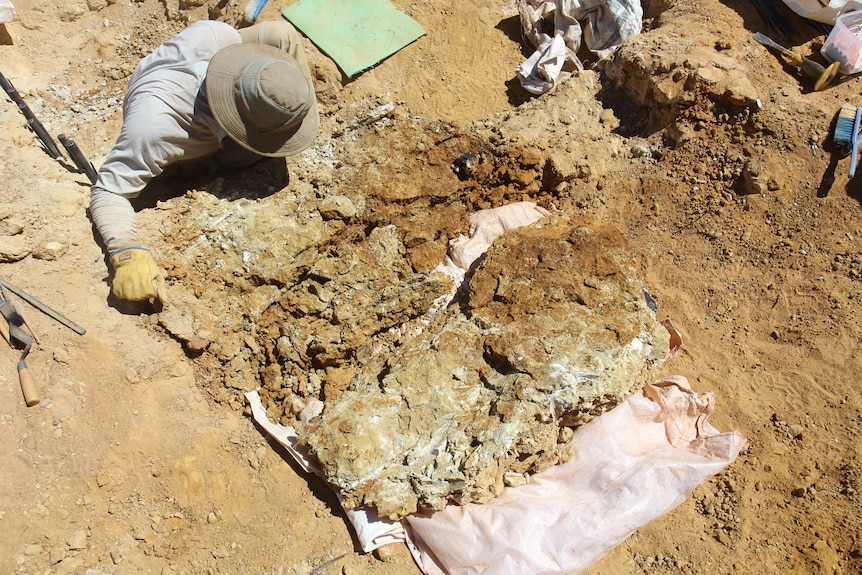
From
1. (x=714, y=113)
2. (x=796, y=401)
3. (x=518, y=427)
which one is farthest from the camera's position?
(x=714, y=113)

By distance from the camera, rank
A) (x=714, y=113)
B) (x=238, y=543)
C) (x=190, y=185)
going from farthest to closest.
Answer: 1. (x=714, y=113)
2. (x=190, y=185)
3. (x=238, y=543)

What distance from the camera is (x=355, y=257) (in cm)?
283

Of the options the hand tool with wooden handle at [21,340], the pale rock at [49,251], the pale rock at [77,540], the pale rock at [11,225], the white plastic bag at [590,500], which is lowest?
the pale rock at [77,540]

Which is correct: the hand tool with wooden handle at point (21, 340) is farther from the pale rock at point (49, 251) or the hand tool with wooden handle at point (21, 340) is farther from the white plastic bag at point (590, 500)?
the white plastic bag at point (590, 500)

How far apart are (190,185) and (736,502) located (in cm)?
328

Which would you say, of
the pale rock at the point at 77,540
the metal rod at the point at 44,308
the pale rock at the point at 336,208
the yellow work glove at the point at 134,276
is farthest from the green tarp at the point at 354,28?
the pale rock at the point at 77,540

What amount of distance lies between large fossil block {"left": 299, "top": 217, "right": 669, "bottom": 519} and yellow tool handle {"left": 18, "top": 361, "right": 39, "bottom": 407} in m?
1.14

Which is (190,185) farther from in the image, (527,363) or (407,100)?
(527,363)

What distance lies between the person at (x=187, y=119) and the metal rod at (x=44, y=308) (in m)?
0.23

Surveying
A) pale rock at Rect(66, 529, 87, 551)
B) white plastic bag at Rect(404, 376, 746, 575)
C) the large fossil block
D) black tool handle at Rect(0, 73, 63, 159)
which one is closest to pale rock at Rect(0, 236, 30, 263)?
black tool handle at Rect(0, 73, 63, 159)

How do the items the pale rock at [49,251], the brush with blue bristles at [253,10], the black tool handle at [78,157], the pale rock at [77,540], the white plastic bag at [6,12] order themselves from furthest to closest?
1. the brush with blue bristles at [253,10]
2. the white plastic bag at [6,12]
3. the black tool handle at [78,157]
4. the pale rock at [49,251]
5. the pale rock at [77,540]

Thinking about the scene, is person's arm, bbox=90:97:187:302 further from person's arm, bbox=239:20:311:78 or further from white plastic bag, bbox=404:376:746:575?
white plastic bag, bbox=404:376:746:575

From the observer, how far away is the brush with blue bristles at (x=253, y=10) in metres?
3.90

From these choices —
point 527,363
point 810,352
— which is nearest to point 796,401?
point 810,352
